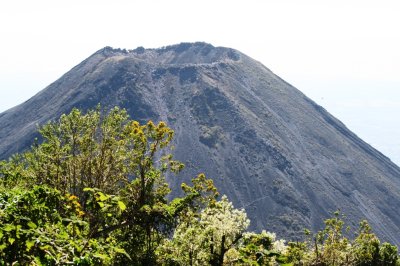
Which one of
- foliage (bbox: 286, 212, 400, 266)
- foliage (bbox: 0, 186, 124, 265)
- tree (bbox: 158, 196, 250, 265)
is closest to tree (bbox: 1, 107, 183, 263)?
tree (bbox: 158, 196, 250, 265)

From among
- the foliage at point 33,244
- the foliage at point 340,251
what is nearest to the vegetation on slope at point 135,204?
the foliage at point 340,251

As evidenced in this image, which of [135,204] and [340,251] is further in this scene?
[340,251]

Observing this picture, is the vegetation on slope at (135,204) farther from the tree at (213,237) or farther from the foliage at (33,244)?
the foliage at (33,244)

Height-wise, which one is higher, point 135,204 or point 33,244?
point 135,204

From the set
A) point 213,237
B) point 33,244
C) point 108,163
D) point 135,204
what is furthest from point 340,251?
point 33,244

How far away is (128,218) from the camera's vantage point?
3275 centimetres

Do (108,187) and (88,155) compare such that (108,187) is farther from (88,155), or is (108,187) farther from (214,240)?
(214,240)

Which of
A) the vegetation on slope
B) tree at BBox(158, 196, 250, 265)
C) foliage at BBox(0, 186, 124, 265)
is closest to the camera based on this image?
foliage at BBox(0, 186, 124, 265)

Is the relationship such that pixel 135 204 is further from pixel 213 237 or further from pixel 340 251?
pixel 340 251

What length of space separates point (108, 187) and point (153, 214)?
7.95m

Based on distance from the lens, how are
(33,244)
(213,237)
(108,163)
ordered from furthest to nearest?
1. (108,163)
2. (213,237)
3. (33,244)

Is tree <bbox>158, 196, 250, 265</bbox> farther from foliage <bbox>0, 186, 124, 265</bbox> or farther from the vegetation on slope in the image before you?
foliage <bbox>0, 186, 124, 265</bbox>

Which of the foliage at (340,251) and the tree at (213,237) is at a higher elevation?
the foliage at (340,251)

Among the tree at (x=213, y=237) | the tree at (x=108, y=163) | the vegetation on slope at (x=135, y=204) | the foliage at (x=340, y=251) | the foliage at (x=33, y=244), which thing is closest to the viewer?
the foliage at (x=33, y=244)
